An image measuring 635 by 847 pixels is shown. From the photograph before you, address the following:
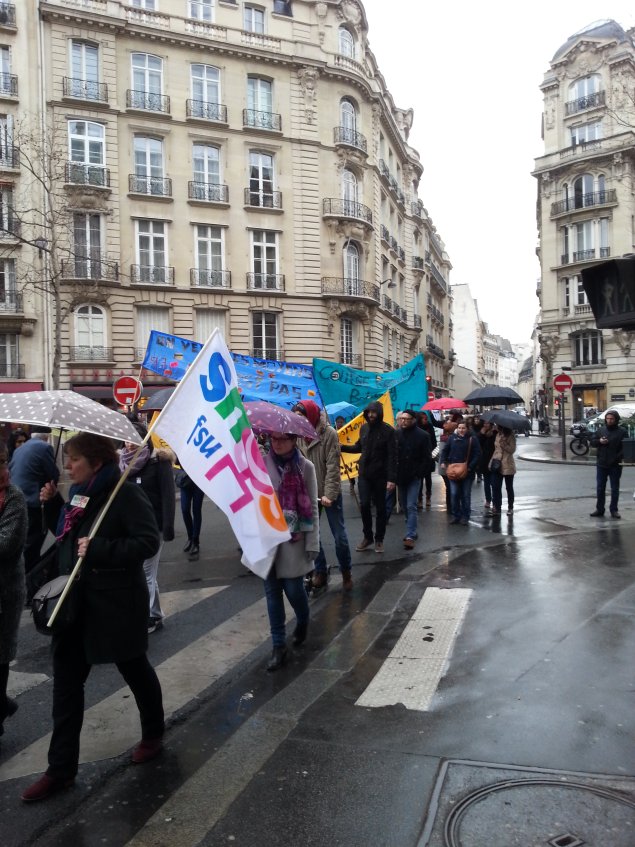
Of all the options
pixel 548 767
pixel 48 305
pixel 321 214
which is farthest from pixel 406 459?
pixel 321 214

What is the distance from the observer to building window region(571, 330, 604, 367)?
47.6 meters

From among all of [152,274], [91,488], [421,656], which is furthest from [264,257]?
[91,488]

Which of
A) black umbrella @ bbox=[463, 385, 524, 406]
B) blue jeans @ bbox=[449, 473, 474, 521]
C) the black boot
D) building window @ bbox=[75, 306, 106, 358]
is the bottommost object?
the black boot

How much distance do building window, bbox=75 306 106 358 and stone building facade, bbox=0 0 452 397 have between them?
0.06m

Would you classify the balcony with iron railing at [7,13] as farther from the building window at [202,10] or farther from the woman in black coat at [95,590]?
the woman in black coat at [95,590]

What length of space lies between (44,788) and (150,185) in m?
31.6

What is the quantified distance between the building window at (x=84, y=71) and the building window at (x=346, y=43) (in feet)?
41.4

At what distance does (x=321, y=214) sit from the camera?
114 ft

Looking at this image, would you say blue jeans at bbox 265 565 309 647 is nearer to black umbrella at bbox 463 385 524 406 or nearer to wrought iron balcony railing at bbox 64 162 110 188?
black umbrella at bbox 463 385 524 406

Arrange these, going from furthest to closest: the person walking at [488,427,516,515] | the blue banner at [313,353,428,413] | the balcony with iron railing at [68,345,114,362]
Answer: the balcony with iron railing at [68,345,114,362], the blue banner at [313,353,428,413], the person walking at [488,427,516,515]

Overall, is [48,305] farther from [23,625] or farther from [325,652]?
[325,652]

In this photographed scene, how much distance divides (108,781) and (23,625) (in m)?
3.13

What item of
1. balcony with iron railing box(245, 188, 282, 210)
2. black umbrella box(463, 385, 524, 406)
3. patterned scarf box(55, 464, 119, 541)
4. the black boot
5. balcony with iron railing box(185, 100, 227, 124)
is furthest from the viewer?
balcony with iron railing box(245, 188, 282, 210)

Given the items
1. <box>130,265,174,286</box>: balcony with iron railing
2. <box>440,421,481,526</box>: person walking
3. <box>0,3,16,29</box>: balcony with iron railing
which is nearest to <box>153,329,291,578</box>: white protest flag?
<box>440,421,481,526</box>: person walking
